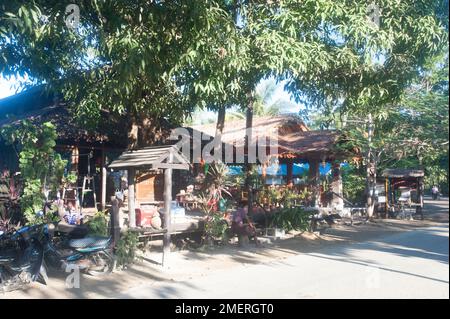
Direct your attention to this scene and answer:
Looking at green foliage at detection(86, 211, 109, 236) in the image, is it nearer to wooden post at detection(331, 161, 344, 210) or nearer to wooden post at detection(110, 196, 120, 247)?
wooden post at detection(110, 196, 120, 247)

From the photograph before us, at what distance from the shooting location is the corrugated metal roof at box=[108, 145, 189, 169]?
361 inches

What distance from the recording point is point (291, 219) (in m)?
13.5

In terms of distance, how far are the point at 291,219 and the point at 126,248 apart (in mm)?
5969

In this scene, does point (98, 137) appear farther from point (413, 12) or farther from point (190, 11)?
point (413, 12)

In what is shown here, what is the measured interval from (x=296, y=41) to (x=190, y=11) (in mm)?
2513

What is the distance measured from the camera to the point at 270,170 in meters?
22.4

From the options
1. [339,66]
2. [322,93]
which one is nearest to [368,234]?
[322,93]

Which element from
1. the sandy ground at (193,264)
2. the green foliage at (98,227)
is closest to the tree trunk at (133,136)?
the green foliage at (98,227)

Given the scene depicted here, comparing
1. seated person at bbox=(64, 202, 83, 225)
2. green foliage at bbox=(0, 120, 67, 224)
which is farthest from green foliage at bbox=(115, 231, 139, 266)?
seated person at bbox=(64, 202, 83, 225)

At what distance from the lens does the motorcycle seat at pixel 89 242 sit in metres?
7.98

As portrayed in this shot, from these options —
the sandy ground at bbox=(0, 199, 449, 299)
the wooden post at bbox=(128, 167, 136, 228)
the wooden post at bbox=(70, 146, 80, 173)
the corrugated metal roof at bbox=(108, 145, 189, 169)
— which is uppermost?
the wooden post at bbox=(70, 146, 80, 173)

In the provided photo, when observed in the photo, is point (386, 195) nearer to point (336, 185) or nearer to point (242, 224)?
point (336, 185)

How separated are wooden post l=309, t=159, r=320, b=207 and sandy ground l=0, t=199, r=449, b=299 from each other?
6.89 feet

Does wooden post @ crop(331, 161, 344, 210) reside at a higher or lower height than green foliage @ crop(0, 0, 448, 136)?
lower
